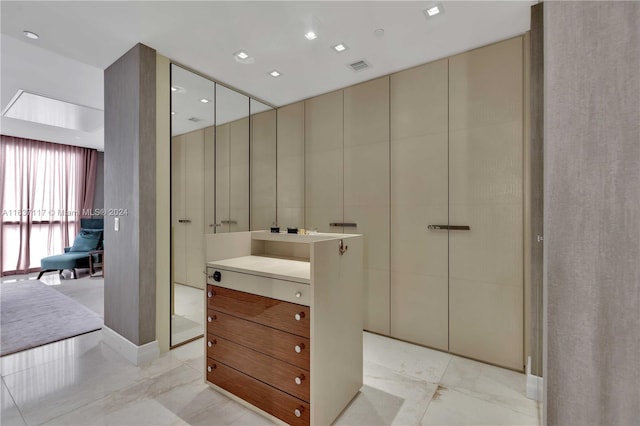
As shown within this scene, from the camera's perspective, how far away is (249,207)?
3641 millimetres

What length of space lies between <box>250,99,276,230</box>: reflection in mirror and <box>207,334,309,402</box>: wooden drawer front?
5.84ft

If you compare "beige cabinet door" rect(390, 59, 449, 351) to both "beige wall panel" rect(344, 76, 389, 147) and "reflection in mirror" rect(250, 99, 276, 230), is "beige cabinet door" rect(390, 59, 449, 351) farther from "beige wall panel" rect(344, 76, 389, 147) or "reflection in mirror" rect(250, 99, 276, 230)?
"reflection in mirror" rect(250, 99, 276, 230)

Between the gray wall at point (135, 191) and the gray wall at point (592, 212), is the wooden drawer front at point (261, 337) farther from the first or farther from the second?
the gray wall at point (592, 212)

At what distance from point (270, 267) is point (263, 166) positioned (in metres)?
2.09

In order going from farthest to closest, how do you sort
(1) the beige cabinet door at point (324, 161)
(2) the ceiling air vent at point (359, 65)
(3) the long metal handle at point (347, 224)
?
(1) the beige cabinet door at point (324, 161) → (3) the long metal handle at point (347, 224) → (2) the ceiling air vent at point (359, 65)

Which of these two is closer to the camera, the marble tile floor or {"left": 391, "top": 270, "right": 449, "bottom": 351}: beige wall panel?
the marble tile floor

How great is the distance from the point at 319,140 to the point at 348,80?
2.43 feet

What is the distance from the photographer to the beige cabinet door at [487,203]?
2.37m

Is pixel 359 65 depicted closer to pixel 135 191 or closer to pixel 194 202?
pixel 194 202

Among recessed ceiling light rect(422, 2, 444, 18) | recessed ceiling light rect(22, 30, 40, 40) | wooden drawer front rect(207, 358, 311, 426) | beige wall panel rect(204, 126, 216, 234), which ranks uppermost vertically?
recessed ceiling light rect(22, 30, 40, 40)

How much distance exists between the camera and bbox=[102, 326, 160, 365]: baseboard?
2.52m

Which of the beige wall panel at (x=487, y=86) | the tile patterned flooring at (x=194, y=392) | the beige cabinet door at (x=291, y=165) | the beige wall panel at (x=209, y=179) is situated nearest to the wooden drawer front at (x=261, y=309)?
the tile patterned flooring at (x=194, y=392)

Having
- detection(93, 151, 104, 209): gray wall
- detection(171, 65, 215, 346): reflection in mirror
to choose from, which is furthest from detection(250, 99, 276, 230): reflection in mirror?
detection(93, 151, 104, 209): gray wall

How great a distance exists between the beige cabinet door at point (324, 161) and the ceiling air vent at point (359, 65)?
477mm
